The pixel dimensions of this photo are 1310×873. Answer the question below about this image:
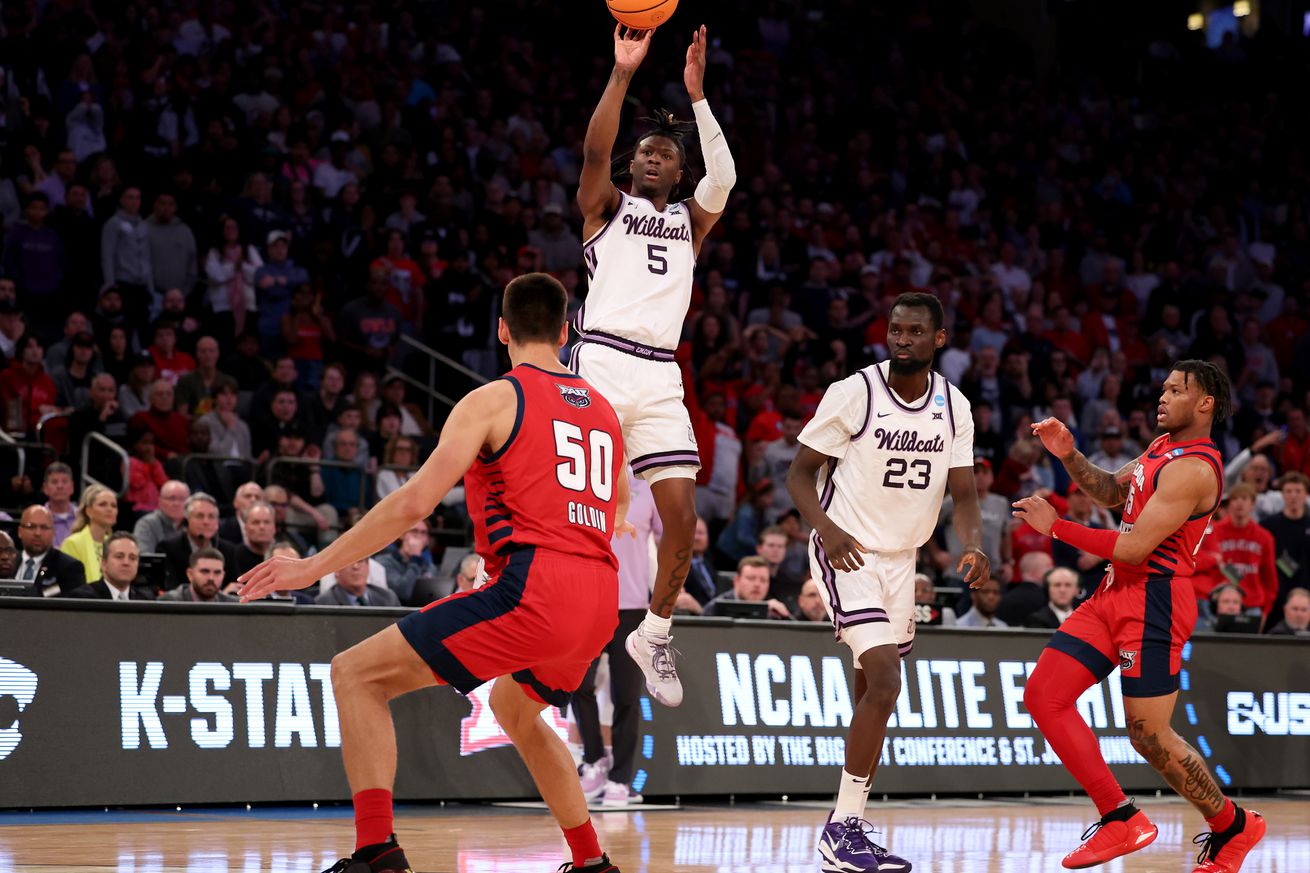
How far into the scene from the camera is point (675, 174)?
844 cm

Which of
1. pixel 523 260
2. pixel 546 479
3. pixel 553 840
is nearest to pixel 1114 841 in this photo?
pixel 553 840

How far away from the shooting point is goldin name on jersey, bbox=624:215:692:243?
27.0 feet

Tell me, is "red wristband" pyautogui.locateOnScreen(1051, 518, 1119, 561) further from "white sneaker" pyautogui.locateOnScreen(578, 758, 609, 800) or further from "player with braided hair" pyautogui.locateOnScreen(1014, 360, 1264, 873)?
"white sneaker" pyautogui.locateOnScreen(578, 758, 609, 800)

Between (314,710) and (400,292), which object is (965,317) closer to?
(400,292)

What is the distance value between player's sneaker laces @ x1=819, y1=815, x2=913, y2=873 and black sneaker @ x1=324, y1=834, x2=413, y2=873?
7.49ft

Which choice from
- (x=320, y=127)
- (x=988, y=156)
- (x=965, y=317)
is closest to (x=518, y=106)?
(x=320, y=127)

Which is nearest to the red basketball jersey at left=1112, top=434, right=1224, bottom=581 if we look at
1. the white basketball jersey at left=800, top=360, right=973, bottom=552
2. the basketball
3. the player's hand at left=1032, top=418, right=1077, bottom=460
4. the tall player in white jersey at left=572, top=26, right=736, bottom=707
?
the player's hand at left=1032, top=418, right=1077, bottom=460

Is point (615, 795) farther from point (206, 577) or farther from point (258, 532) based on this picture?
point (258, 532)

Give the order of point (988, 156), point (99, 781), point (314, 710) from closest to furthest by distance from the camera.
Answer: point (99, 781) → point (314, 710) → point (988, 156)

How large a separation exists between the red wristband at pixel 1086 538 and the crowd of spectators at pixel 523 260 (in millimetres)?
5026

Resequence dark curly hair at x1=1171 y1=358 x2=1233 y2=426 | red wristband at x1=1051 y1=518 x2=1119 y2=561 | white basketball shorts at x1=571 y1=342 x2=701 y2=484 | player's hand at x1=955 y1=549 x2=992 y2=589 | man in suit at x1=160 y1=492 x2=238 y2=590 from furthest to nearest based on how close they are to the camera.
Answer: man in suit at x1=160 y1=492 x2=238 y2=590
white basketball shorts at x1=571 y1=342 x2=701 y2=484
dark curly hair at x1=1171 y1=358 x2=1233 y2=426
red wristband at x1=1051 y1=518 x2=1119 y2=561
player's hand at x1=955 y1=549 x2=992 y2=589

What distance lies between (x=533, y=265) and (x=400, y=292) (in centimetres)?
135

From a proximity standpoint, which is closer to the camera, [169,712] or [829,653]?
[169,712]

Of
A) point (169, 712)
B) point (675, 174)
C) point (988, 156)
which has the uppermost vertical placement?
point (988, 156)
